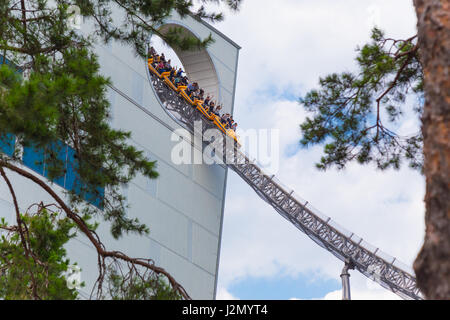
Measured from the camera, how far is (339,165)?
9227mm

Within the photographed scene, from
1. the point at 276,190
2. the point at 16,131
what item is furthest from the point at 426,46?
the point at 276,190

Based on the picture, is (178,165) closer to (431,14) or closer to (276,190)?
(276,190)

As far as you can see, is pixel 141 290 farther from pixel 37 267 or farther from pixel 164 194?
pixel 164 194

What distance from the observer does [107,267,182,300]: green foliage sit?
6.96 m

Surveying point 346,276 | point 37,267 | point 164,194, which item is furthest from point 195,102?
point 37,267

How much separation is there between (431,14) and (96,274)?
44.0ft

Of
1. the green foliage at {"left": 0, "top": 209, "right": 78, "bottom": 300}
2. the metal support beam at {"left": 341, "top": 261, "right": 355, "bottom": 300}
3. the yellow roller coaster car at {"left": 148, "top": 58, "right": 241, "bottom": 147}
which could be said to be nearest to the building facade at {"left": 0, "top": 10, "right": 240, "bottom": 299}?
the yellow roller coaster car at {"left": 148, "top": 58, "right": 241, "bottom": 147}

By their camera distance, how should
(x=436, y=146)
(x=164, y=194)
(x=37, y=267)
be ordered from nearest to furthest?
1. (x=436, y=146)
2. (x=37, y=267)
3. (x=164, y=194)

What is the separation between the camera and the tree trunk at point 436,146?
4273mm

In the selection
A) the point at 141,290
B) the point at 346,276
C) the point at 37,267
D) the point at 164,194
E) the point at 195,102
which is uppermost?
the point at 195,102

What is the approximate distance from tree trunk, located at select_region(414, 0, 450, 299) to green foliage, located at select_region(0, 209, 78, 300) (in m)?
3.86

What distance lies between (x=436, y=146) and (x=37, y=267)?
4.80 m

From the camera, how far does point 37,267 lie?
25.6ft

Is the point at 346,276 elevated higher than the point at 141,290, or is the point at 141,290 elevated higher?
the point at 346,276
